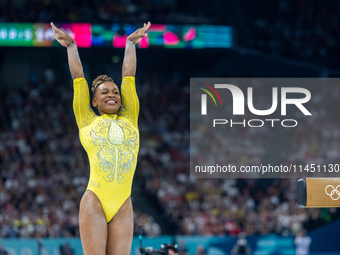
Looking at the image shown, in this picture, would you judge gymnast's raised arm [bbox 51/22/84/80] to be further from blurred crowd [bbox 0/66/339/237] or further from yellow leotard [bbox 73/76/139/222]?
blurred crowd [bbox 0/66/339/237]

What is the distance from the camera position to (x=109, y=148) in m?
4.39

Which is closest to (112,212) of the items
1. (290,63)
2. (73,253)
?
(73,253)

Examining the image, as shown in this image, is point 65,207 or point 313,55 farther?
point 313,55

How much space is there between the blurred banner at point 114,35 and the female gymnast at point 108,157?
1320cm

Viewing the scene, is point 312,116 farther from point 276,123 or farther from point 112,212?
point 112,212

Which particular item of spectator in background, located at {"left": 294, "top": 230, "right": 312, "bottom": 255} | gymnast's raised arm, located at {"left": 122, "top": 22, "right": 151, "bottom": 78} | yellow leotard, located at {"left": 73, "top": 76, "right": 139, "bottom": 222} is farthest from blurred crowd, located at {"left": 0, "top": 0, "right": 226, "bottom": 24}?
yellow leotard, located at {"left": 73, "top": 76, "right": 139, "bottom": 222}

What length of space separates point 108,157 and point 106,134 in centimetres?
21

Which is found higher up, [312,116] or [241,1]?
[241,1]

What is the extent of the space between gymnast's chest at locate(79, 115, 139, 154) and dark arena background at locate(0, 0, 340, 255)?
8.86 metres

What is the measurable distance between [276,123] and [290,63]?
266 cm

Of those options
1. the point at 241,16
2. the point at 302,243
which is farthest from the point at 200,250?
the point at 241,16

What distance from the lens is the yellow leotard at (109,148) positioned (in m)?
4.28

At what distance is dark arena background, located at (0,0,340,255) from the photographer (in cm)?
1453

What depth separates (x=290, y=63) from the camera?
766 inches
